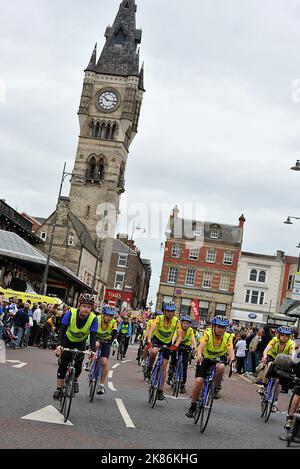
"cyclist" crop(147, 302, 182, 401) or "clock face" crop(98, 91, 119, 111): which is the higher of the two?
"clock face" crop(98, 91, 119, 111)

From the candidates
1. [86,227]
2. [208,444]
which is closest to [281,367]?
[208,444]

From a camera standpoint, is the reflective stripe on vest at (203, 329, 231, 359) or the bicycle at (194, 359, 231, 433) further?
the reflective stripe on vest at (203, 329, 231, 359)

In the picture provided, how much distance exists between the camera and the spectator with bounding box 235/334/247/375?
2979 cm

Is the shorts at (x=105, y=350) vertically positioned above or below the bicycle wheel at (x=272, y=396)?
above

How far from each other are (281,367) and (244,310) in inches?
3150

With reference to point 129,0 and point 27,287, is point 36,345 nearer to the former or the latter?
point 27,287

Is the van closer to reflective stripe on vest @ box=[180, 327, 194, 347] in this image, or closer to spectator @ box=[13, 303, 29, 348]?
spectator @ box=[13, 303, 29, 348]

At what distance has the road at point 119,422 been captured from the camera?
923 cm

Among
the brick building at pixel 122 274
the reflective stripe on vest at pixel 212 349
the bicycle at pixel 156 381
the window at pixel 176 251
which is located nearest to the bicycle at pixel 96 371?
the bicycle at pixel 156 381

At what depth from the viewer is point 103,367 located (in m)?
14.3

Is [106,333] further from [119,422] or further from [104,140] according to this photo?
[104,140]

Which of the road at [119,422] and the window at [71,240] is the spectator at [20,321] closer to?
the road at [119,422]

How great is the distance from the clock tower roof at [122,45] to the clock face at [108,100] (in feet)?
9.56

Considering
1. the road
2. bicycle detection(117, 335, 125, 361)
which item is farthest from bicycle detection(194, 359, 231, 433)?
bicycle detection(117, 335, 125, 361)
